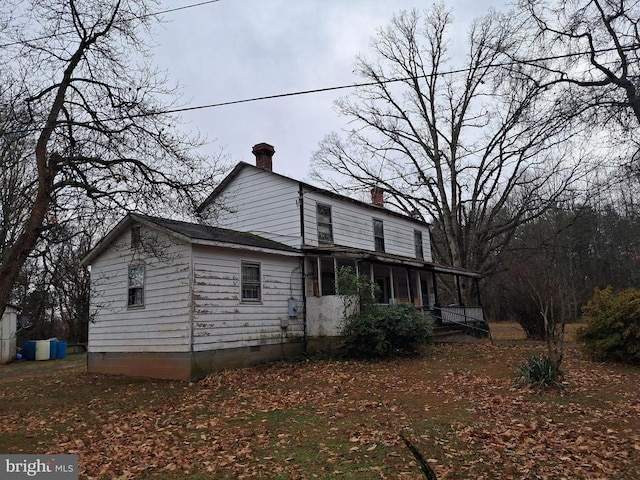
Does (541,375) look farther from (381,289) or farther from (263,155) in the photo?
(263,155)

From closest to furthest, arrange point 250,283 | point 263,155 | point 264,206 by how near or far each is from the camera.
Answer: point 250,283 → point 264,206 → point 263,155

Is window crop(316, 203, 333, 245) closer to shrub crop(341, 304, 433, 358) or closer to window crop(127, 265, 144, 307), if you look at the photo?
shrub crop(341, 304, 433, 358)

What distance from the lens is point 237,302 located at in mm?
13250

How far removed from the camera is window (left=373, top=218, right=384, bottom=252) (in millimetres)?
20969

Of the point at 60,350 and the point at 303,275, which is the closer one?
the point at 303,275

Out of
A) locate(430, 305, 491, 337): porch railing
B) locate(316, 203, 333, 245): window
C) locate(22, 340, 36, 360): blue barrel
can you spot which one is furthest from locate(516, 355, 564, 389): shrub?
locate(22, 340, 36, 360): blue barrel

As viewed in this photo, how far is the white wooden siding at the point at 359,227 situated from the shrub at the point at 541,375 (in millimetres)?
9158

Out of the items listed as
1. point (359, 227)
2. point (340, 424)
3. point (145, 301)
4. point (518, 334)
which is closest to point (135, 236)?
point (145, 301)

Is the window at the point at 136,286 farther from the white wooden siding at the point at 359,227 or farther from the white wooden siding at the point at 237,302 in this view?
the white wooden siding at the point at 359,227

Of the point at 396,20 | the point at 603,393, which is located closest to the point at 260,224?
the point at 603,393

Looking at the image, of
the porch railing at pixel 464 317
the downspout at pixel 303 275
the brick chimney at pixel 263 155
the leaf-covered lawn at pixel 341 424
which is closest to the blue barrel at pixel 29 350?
the leaf-covered lawn at pixel 341 424

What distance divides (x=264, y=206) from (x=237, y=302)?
555cm

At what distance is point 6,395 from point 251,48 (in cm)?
1068

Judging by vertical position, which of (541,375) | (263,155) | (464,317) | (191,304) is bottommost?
(541,375)
